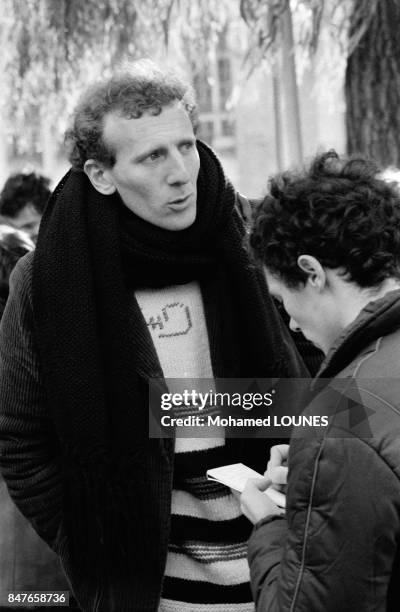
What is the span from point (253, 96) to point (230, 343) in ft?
12.3

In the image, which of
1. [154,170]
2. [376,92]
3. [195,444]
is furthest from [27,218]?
[195,444]

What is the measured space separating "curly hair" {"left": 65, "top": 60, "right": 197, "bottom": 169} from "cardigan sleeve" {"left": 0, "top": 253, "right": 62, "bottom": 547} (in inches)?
12.2

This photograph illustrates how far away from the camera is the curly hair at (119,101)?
2.20 meters

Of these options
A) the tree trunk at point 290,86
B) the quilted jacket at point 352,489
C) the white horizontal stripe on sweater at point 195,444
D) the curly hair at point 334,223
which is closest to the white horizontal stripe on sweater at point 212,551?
the white horizontal stripe on sweater at point 195,444

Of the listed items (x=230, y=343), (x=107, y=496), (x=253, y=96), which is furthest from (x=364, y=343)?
(x=253, y=96)

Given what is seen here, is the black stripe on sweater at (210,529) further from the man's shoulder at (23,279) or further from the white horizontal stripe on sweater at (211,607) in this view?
the man's shoulder at (23,279)

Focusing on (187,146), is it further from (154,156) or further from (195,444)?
(195,444)

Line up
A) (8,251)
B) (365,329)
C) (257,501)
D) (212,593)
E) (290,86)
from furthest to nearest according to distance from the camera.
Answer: (290,86) < (8,251) < (212,593) < (257,501) < (365,329)

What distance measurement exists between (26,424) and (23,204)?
208cm

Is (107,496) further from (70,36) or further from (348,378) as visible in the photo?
(70,36)

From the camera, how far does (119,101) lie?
2207 millimetres

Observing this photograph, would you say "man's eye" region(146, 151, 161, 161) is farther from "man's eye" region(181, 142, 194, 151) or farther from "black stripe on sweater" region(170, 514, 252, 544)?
"black stripe on sweater" region(170, 514, 252, 544)

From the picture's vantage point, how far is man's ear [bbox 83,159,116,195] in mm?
2230

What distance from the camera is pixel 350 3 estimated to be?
4336mm
